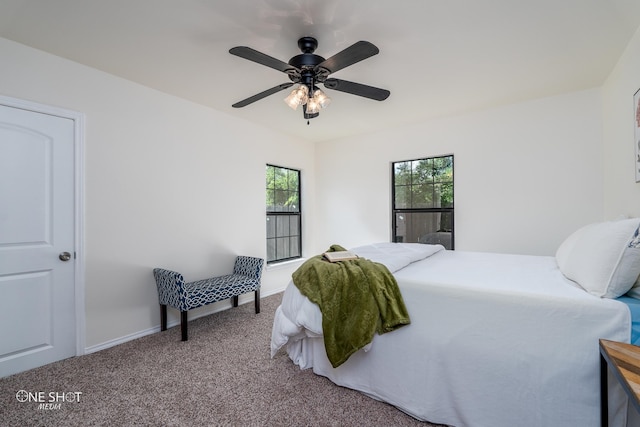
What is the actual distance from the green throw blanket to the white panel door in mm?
2090

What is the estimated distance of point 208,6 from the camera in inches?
68.9

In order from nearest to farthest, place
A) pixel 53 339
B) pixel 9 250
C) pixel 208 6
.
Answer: pixel 208 6 → pixel 9 250 → pixel 53 339

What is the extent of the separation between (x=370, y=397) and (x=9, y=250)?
2810 mm

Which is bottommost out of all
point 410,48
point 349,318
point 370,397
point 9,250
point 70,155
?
point 370,397

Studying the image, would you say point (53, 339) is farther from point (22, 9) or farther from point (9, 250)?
point (22, 9)

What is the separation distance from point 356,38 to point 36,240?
114 inches

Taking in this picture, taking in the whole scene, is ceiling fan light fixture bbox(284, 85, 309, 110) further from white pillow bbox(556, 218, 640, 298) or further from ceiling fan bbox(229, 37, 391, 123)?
white pillow bbox(556, 218, 640, 298)

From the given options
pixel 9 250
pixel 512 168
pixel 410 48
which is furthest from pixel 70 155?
pixel 512 168

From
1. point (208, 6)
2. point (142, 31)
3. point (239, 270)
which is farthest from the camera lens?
point (239, 270)

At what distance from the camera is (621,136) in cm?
243

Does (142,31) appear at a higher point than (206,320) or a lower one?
higher

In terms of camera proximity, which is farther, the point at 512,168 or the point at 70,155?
the point at 512,168

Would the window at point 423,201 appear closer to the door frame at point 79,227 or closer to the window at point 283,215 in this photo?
the window at point 283,215
